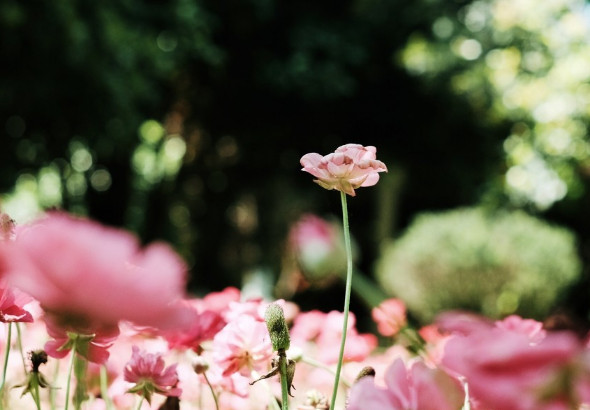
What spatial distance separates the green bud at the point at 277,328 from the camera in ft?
1.79

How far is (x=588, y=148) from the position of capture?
41.9 feet

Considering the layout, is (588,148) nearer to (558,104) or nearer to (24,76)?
(558,104)

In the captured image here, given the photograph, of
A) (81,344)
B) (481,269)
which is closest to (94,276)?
(81,344)

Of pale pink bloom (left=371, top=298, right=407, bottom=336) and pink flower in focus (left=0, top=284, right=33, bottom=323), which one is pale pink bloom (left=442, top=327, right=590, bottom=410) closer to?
pale pink bloom (left=371, top=298, right=407, bottom=336)

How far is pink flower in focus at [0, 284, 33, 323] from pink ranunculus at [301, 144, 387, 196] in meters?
0.25

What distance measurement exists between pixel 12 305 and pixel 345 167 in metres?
0.28

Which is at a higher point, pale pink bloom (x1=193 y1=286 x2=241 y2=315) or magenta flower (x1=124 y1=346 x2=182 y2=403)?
pale pink bloom (x1=193 y1=286 x2=241 y2=315)

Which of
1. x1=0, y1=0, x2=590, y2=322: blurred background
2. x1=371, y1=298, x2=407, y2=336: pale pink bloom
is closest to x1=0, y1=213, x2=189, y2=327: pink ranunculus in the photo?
x1=371, y1=298, x2=407, y2=336: pale pink bloom

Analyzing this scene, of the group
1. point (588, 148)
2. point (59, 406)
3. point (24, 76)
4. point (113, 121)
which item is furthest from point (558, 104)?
point (59, 406)

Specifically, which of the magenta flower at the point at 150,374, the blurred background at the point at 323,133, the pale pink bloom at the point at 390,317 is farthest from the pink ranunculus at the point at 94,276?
the blurred background at the point at 323,133

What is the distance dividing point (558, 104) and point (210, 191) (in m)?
6.21

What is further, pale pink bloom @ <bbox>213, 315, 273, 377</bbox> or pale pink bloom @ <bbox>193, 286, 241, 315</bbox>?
pale pink bloom @ <bbox>193, 286, 241, 315</bbox>

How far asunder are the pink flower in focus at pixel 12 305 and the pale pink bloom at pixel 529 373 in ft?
1.27

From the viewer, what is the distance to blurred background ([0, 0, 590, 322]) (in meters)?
7.73
